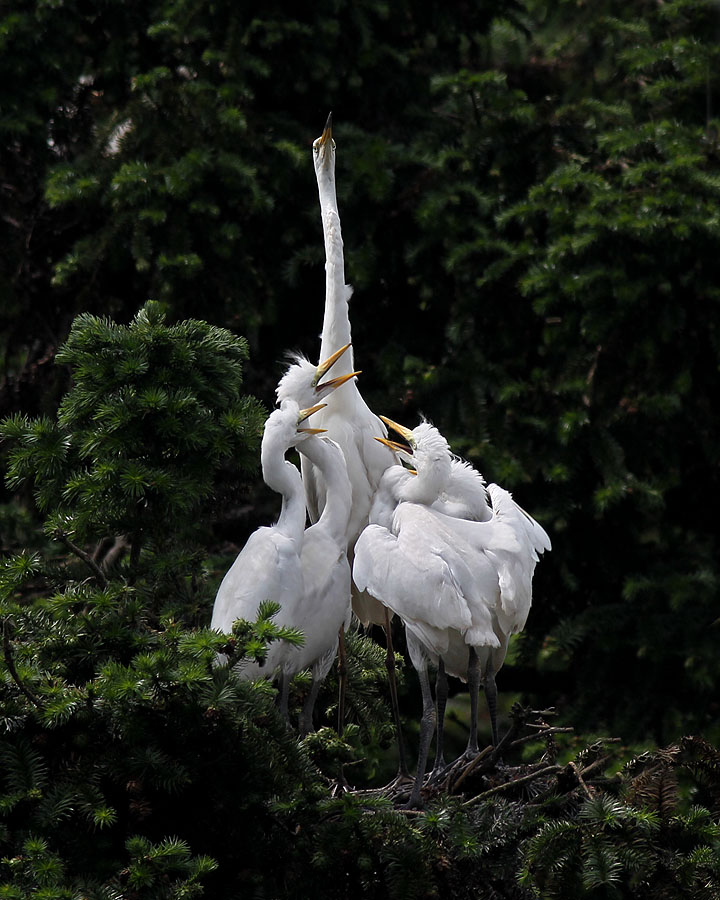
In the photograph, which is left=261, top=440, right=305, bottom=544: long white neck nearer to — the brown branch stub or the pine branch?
the brown branch stub

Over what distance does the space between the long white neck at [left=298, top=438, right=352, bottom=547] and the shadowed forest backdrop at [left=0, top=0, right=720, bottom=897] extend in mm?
823

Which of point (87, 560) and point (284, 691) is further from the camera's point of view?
point (284, 691)

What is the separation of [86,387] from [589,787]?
171 cm

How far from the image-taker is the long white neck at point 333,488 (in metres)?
3.87

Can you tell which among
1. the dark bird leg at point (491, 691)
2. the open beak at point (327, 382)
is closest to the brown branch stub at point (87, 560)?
the open beak at point (327, 382)

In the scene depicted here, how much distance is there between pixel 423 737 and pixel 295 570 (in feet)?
2.14

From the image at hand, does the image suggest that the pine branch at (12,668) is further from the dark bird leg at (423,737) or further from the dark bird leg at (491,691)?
the dark bird leg at (491,691)

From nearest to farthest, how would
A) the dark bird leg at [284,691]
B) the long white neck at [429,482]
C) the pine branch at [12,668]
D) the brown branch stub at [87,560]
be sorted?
the pine branch at [12,668]
the brown branch stub at [87,560]
the dark bird leg at [284,691]
the long white neck at [429,482]

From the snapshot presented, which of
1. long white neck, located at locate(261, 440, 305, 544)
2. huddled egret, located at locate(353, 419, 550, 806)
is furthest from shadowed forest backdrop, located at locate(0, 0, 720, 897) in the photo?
long white neck, located at locate(261, 440, 305, 544)

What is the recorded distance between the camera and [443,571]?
3447mm

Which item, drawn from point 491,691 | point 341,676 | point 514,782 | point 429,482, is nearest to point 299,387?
point 429,482

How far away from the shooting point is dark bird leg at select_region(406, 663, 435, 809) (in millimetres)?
3559

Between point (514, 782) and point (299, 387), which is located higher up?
point (299, 387)

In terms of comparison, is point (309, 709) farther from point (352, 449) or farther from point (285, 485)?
point (352, 449)
